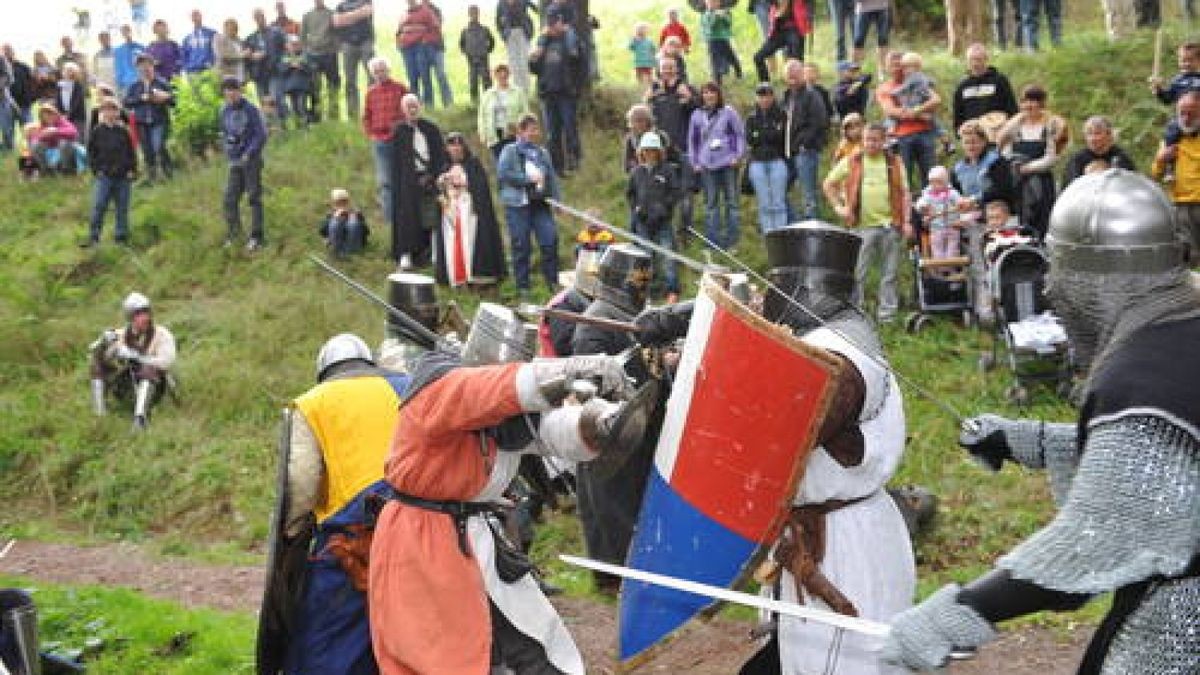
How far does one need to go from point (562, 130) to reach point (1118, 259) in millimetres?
12304

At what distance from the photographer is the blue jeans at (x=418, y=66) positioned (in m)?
16.4

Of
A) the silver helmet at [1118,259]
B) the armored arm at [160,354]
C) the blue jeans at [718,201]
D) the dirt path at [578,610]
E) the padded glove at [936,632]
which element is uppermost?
the silver helmet at [1118,259]

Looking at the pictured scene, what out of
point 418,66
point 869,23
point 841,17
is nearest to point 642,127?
point 869,23

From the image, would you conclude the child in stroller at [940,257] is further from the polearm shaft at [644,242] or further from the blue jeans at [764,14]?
→ the polearm shaft at [644,242]

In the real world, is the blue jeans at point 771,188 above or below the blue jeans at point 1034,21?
below

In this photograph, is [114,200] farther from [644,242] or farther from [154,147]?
[644,242]

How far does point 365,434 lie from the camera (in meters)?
5.09

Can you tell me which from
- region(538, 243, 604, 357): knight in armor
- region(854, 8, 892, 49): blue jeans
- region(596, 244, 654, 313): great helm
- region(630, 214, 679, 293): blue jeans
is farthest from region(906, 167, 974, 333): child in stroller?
region(596, 244, 654, 313): great helm

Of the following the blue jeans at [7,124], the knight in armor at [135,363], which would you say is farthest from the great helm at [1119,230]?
the blue jeans at [7,124]

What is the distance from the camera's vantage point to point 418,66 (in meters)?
16.5

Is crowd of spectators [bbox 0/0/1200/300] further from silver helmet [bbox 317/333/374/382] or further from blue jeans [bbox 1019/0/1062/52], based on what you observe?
silver helmet [bbox 317/333/374/382]

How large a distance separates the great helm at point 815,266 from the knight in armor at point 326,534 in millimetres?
1389

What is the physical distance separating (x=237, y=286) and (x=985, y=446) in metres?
12.1

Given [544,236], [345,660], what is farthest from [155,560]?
[345,660]
